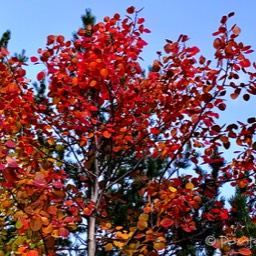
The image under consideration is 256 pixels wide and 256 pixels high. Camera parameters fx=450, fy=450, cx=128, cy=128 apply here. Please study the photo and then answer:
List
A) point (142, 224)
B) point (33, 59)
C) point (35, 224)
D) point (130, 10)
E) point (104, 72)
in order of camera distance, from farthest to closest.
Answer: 1. point (130, 10)
2. point (33, 59)
3. point (104, 72)
4. point (142, 224)
5. point (35, 224)

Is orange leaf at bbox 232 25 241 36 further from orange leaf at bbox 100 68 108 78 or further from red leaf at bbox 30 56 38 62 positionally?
red leaf at bbox 30 56 38 62

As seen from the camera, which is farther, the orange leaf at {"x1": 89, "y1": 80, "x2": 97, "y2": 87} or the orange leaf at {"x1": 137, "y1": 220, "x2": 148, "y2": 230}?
the orange leaf at {"x1": 89, "y1": 80, "x2": 97, "y2": 87}

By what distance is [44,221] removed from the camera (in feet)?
7.33

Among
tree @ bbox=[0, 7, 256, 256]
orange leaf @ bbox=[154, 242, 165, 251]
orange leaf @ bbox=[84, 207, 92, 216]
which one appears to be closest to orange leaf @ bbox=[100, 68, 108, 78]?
tree @ bbox=[0, 7, 256, 256]

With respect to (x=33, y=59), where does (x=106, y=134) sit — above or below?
below

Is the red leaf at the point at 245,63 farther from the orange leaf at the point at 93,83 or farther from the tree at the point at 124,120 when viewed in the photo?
the orange leaf at the point at 93,83

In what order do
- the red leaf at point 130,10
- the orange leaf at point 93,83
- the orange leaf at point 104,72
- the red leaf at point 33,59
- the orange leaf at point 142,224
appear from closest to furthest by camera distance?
the orange leaf at point 142,224, the orange leaf at point 104,72, the orange leaf at point 93,83, the red leaf at point 33,59, the red leaf at point 130,10

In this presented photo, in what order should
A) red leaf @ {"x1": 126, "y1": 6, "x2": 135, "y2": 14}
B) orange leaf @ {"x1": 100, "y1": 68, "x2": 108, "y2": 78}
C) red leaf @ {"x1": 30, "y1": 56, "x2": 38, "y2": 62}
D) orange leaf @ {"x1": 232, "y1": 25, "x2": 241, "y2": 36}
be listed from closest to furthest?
orange leaf @ {"x1": 232, "y1": 25, "x2": 241, "y2": 36} → orange leaf @ {"x1": 100, "y1": 68, "x2": 108, "y2": 78} → red leaf @ {"x1": 30, "y1": 56, "x2": 38, "y2": 62} → red leaf @ {"x1": 126, "y1": 6, "x2": 135, "y2": 14}

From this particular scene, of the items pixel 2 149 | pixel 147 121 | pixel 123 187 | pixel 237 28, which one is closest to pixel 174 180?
pixel 147 121

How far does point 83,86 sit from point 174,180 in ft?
3.33

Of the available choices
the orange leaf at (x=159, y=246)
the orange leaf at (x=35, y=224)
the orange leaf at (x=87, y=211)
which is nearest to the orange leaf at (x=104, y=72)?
the orange leaf at (x=87, y=211)

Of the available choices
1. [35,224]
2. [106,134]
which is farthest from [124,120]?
[35,224]

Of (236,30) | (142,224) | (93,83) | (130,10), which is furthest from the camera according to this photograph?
(130,10)

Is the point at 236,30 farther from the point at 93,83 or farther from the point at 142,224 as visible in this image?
the point at 142,224
